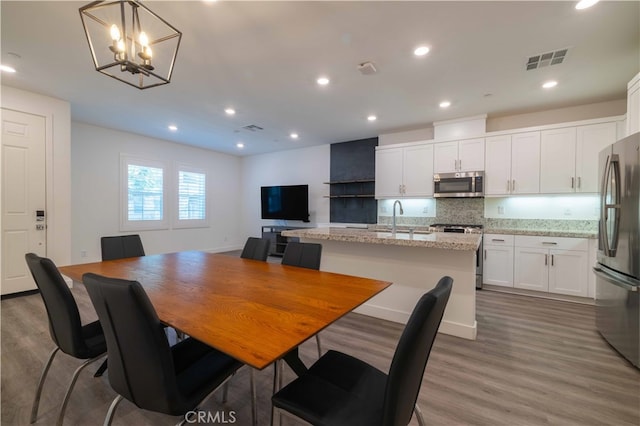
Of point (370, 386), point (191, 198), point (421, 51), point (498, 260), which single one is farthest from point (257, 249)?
point (191, 198)

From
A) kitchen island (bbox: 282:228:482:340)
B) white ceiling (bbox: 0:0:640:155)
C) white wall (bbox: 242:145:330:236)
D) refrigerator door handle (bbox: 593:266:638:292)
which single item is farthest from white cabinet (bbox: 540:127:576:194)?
white wall (bbox: 242:145:330:236)

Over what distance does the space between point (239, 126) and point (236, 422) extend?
14.9ft

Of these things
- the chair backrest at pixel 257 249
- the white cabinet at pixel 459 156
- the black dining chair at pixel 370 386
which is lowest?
the black dining chair at pixel 370 386

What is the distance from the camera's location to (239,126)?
4980 mm

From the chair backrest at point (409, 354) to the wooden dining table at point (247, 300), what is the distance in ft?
1.08

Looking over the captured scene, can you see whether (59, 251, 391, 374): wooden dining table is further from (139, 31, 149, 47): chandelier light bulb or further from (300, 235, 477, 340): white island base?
(139, 31, 149, 47): chandelier light bulb

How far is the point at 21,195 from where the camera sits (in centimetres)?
358

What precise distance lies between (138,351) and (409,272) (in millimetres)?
2405

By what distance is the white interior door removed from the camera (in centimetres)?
348

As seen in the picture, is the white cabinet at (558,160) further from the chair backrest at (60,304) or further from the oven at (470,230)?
the chair backrest at (60,304)

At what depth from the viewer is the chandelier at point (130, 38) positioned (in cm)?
145

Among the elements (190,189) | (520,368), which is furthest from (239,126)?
(520,368)

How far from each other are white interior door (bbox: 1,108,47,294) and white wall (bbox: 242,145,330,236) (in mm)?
4397

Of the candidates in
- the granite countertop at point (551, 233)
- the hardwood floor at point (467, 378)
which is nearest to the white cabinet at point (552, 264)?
the granite countertop at point (551, 233)
